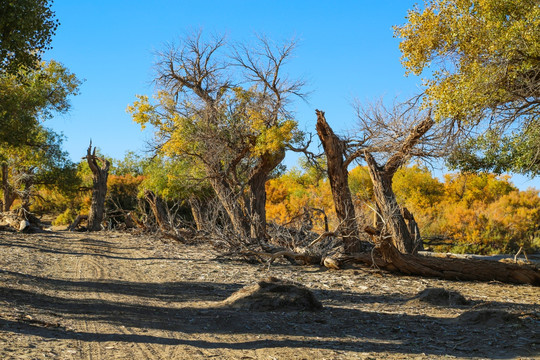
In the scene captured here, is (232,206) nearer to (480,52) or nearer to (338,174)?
(338,174)

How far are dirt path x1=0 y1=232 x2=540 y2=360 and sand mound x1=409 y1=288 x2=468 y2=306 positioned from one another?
184 mm

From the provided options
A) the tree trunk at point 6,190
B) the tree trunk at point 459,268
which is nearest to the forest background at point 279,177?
the tree trunk at point 6,190

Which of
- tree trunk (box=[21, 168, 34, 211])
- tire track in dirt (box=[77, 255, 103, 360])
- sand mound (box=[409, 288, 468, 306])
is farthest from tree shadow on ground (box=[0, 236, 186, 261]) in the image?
tire track in dirt (box=[77, 255, 103, 360])

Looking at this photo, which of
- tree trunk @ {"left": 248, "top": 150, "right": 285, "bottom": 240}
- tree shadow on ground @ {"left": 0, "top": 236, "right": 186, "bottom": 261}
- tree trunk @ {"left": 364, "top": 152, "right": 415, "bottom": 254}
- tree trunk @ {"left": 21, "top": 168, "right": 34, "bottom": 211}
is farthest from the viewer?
tree trunk @ {"left": 21, "top": 168, "right": 34, "bottom": 211}

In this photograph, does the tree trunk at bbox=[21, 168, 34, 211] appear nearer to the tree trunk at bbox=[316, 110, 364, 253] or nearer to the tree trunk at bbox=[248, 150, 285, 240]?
the tree trunk at bbox=[248, 150, 285, 240]

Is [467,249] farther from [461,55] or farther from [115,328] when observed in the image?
[115,328]

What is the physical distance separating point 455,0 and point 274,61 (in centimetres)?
742

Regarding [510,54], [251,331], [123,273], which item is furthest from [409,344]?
[123,273]

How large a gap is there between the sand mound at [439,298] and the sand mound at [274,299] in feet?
6.69

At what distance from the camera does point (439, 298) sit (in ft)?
29.7

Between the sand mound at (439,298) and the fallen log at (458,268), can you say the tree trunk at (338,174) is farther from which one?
the sand mound at (439,298)

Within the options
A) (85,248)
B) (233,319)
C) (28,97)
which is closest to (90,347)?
(233,319)

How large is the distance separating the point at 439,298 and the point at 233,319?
382 cm

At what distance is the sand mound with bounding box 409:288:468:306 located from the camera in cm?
895
